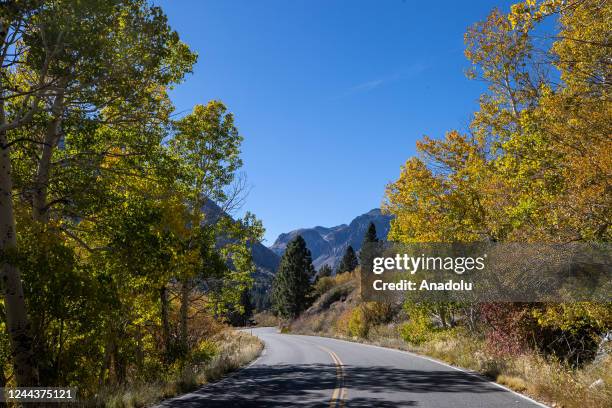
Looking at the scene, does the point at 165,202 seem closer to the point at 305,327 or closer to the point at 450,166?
the point at 450,166

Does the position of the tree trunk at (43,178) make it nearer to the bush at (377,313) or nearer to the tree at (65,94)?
the tree at (65,94)

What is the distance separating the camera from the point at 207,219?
2044 centimetres

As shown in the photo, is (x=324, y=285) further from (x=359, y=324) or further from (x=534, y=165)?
(x=534, y=165)

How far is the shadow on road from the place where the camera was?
11484mm

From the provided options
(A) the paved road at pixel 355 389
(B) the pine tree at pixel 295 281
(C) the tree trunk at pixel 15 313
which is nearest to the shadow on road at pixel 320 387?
(A) the paved road at pixel 355 389

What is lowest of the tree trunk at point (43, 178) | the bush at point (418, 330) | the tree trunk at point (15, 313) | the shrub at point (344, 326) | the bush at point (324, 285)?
the shrub at point (344, 326)

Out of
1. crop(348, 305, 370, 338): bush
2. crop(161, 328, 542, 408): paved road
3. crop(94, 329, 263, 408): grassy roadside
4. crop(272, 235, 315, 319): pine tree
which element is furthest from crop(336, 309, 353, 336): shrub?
crop(161, 328, 542, 408): paved road

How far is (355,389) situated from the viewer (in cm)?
1335

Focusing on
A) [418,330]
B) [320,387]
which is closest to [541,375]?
[320,387]

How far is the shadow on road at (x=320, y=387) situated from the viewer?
1148 cm

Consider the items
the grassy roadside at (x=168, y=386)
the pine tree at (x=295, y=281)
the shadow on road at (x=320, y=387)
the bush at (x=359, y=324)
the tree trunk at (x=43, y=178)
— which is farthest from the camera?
the pine tree at (x=295, y=281)

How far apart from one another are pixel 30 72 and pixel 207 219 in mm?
9535

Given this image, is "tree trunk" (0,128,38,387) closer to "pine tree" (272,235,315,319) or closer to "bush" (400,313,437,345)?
"bush" (400,313,437,345)

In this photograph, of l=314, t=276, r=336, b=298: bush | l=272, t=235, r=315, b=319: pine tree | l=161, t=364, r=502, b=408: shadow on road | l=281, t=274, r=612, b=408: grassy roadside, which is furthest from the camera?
l=314, t=276, r=336, b=298: bush
